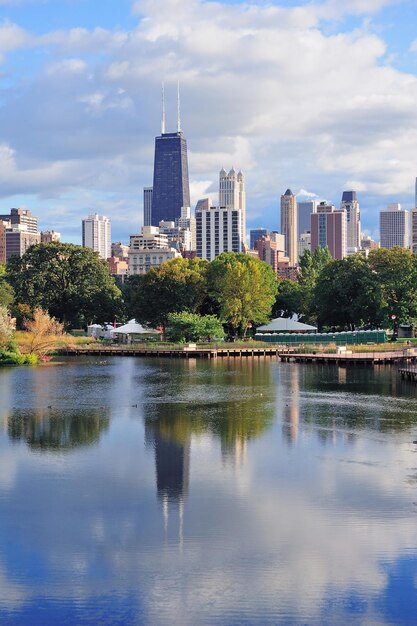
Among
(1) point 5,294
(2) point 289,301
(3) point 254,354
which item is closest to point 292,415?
(3) point 254,354

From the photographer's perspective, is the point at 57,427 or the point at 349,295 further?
the point at 349,295

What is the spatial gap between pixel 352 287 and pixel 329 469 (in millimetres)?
58002

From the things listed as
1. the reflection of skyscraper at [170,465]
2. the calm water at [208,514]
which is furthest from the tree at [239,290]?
the reflection of skyscraper at [170,465]

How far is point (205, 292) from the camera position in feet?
299

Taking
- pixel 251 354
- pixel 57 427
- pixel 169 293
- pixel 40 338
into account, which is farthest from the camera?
pixel 169 293

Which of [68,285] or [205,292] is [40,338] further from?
[205,292]

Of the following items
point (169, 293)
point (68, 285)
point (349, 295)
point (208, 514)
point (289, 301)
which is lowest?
point (208, 514)

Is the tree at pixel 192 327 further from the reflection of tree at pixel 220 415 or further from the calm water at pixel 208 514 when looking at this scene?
the calm water at pixel 208 514

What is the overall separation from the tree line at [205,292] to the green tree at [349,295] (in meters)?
0.10

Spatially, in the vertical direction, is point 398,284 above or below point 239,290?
→ above

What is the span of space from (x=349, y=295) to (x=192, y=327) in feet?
54.8

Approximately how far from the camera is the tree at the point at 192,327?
8472 cm

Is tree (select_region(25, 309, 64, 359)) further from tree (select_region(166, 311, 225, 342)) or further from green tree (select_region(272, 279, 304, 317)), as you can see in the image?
green tree (select_region(272, 279, 304, 317))

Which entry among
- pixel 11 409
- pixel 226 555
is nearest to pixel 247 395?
pixel 11 409
